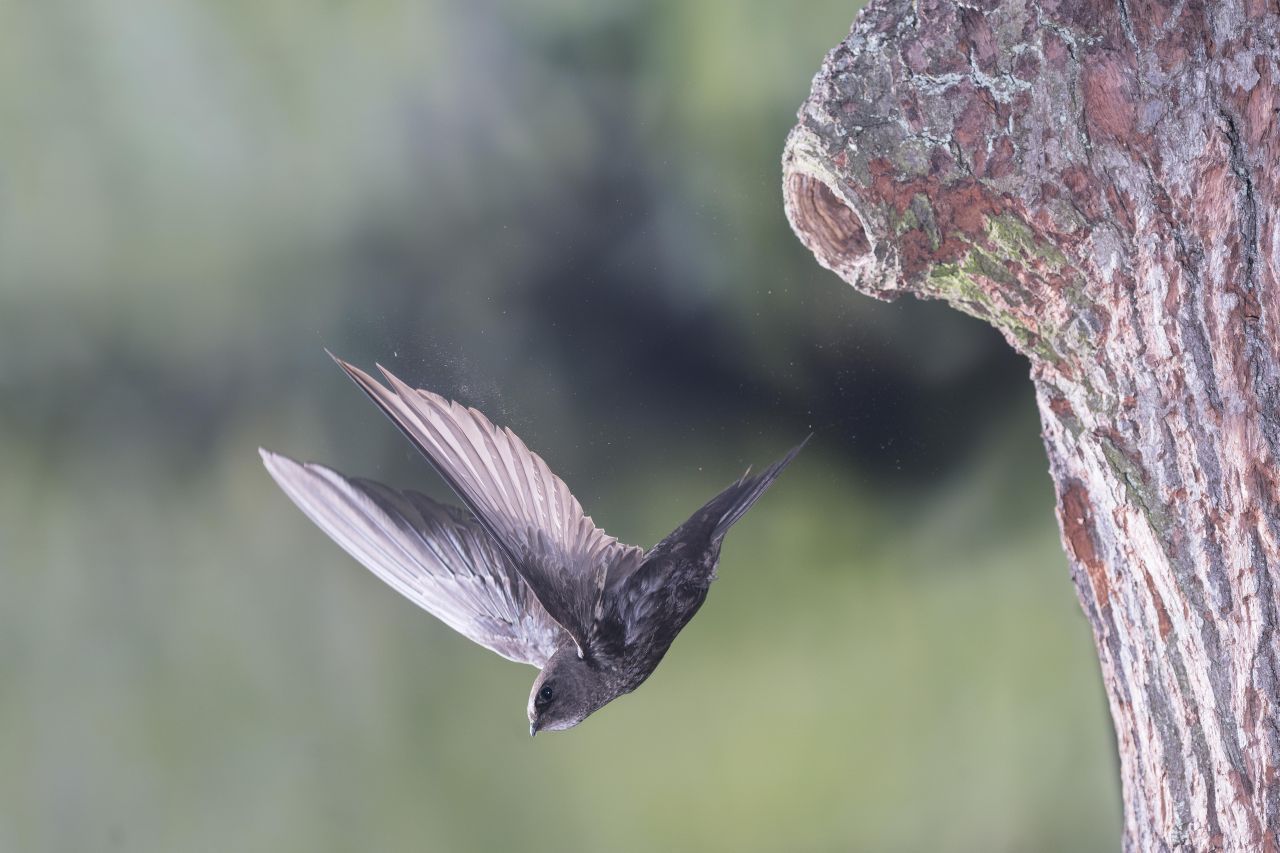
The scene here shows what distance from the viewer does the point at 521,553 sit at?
61 centimetres

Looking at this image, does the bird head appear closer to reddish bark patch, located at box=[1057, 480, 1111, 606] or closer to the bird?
the bird

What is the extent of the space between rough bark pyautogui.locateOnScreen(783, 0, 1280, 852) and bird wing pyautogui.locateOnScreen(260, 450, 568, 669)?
0.37 meters

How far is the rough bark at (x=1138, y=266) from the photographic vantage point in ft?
1.93

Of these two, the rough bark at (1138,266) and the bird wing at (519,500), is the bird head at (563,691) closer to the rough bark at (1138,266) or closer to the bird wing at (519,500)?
the bird wing at (519,500)

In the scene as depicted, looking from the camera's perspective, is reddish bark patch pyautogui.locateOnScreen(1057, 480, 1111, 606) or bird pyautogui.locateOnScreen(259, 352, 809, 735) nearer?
bird pyautogui.locateOnScreen(259, 352, 809, 735)

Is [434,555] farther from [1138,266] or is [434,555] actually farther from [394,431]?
[1138,266]

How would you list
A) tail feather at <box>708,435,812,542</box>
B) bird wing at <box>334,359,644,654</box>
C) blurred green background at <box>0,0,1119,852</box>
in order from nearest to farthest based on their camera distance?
1. bird wing at <box>334,359,644,654</box>
2. tail feather at <box>708,435,812,542</box>
3. blurred green background at <box>0,0,1119,852</box>

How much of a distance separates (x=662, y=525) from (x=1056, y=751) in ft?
2.07

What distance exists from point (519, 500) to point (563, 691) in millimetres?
146

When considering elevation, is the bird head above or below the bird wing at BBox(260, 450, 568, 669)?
below

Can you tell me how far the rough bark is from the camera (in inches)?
23.1

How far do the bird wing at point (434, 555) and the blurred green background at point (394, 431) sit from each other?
0.28 feet

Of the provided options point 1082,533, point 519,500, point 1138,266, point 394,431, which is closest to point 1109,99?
point 1138,266

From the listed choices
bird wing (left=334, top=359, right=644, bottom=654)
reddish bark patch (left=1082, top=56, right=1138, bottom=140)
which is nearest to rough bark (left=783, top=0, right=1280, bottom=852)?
reddish bark patch (left=1082, top=56, right=1138, bottom=140)
